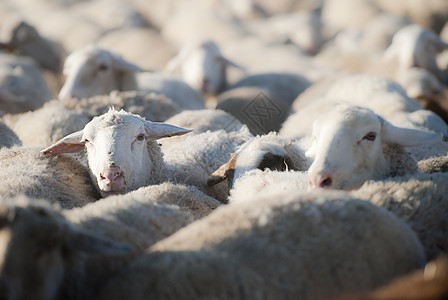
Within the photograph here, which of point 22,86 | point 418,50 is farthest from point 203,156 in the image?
point 418,50

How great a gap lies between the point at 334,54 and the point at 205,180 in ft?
24.4

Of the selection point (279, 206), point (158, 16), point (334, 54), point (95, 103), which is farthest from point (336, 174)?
point (158, 16)

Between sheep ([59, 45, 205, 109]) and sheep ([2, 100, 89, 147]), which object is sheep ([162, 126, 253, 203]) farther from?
sheep ([59, 45, 205, 109])

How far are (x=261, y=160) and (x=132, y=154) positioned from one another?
773 mm

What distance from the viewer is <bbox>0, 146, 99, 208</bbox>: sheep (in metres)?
3.93

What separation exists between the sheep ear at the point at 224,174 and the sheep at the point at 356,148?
29.0 inches

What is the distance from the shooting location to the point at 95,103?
19.6 feet

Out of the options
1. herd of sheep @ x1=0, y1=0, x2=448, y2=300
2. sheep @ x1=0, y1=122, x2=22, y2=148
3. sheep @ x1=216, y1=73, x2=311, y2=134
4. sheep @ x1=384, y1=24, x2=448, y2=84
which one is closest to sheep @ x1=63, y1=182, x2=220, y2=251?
herd of sheep @ x1=0, y1=0, x2=448, y2=300

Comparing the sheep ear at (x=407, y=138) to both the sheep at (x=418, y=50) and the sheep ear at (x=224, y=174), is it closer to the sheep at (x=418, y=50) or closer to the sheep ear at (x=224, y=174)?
the sheep ear at (x=224, y=174)

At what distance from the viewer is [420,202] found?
320 centimetres

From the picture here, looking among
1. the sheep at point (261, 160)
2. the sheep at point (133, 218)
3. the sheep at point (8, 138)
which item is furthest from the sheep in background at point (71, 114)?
the sheep at point (133, 218)

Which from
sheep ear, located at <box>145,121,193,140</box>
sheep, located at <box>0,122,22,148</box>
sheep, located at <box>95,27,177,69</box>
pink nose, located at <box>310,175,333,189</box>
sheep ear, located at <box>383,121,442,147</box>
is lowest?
sheep, located at <box>95,27,177,69</box>

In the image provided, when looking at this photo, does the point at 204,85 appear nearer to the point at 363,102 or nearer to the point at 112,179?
the point at 363,102

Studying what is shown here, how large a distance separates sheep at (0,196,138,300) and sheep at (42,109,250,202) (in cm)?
147
